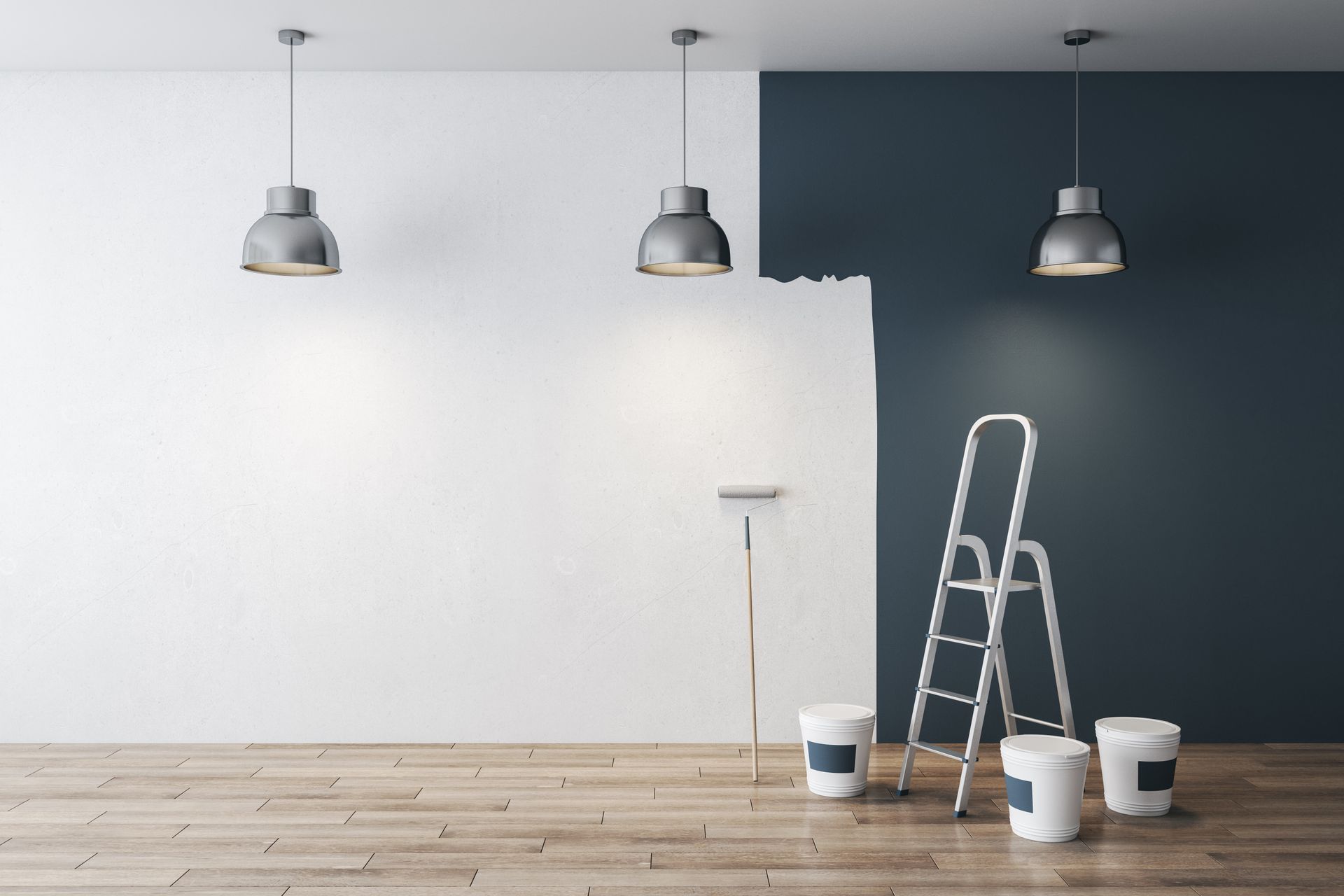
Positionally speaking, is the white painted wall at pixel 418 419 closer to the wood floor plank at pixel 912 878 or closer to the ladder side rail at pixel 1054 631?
the ladder side rail at pixel 1054 631

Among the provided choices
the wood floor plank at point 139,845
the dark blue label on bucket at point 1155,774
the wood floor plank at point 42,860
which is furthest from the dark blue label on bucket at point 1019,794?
the wood floor plank at point 42,860

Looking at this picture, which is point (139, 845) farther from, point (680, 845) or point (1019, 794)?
point (1019, 794)

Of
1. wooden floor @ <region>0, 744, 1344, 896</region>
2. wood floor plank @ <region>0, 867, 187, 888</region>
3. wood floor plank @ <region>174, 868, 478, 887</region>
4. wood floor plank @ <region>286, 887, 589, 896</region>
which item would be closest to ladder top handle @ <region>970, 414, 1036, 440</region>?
wooden floor @ <region>0, 744, 1344, 896</region>

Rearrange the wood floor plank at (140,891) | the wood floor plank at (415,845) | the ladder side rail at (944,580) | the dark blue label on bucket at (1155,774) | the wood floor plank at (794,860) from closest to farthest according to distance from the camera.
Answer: the wood floor plank at (140,891) → the wood floor plank at (794,860) → the wood floor plank at (415,845) → the dark blue label on bucket at (1155,774) → the ladder side rail at (944,580)

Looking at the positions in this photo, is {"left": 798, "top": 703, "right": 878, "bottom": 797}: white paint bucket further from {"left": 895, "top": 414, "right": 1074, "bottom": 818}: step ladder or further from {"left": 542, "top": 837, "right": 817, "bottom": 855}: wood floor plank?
{"left": 542, "top": 837, "right": 817, "bottom": 855}: wood floor plank

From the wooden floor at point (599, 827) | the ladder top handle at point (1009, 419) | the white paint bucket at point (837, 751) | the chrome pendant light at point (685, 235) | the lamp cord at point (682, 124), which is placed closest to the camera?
the wooden floor at point (599, 827)

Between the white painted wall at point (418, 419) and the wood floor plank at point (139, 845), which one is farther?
the white painted wall at point (418, 419)

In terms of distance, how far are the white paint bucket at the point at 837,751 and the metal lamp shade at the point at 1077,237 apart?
1.94 m

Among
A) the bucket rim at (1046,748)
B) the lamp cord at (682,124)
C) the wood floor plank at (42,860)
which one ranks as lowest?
the wood floor plank at (42,860)

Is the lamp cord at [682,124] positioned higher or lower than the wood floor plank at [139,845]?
higher

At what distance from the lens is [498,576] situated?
4766 millimetres

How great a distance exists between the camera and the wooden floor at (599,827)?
314 cm

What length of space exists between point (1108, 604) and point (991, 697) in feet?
2.20

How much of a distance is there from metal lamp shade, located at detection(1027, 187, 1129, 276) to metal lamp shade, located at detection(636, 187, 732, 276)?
1.27 metres
